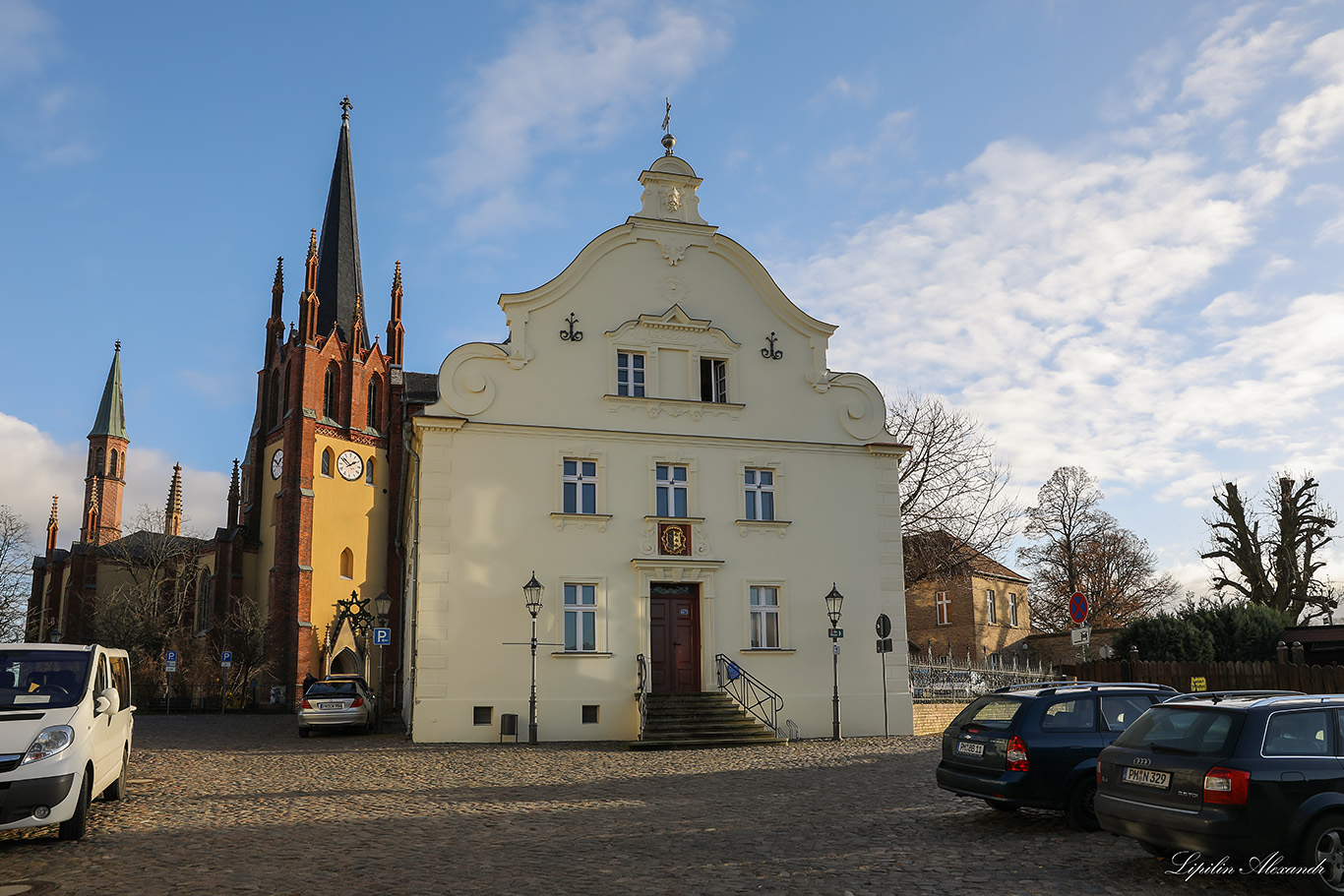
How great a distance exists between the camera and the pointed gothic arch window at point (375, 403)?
61531 mm

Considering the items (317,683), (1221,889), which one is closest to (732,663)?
(317,683)

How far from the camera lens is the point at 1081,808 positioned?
10953mm

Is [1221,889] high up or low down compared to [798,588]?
down

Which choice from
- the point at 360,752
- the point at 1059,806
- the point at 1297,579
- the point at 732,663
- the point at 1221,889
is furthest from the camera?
the point at 1297,579

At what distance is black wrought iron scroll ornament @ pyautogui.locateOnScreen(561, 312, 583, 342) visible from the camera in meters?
25.0

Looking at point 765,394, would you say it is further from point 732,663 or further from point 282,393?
point 282,393

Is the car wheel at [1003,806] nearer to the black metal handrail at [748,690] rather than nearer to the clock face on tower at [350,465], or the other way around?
the black metal handrail at [748,690]

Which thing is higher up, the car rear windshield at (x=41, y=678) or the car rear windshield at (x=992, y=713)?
the car rear windshield at (x=41, y=678)

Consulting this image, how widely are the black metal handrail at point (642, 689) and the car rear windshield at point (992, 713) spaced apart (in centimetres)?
1125

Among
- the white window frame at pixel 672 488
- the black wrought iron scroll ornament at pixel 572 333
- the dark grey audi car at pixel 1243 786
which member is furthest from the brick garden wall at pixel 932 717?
the dark grey audi car at pixel 1243 786

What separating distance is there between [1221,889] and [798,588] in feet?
54.7

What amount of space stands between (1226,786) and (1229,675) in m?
17.2

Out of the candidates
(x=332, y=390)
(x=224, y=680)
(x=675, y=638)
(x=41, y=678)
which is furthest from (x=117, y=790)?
(x=332, y=390)

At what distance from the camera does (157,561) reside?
60.0 meters
